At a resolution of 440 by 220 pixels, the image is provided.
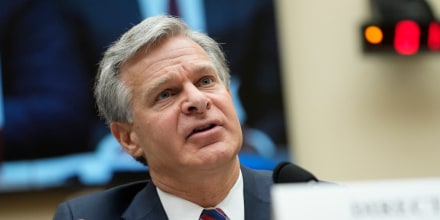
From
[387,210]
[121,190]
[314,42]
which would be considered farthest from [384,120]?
[387,210]

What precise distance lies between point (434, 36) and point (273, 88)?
87 cm

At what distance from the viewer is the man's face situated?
1.84m

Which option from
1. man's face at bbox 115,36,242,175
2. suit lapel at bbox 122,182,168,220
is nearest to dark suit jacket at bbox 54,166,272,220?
suit lapel at bbox 122,182,168,220

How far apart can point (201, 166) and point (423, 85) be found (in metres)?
2.41

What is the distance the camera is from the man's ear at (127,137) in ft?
6.81

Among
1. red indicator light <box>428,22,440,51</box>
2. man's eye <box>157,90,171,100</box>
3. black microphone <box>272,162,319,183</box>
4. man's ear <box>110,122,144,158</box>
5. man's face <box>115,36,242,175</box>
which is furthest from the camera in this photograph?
red indicator light <box>428,22,440,51</box>

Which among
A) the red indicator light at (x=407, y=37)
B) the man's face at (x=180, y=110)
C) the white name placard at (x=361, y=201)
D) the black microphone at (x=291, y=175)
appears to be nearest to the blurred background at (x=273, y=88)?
the red indicator light at (x=407, y=37)

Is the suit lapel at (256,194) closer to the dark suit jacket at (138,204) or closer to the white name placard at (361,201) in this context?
the dark suit jacket at (138,204)

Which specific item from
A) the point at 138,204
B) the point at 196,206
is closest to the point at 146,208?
the point at 138,204

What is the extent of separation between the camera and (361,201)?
3.60 ft

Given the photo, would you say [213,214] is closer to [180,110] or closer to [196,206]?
[196,206]

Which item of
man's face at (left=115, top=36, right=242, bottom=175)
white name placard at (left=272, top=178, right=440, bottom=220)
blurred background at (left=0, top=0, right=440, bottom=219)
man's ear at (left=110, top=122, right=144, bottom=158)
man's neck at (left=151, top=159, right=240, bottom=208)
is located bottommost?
blurred background at (left=0, top=0, right=440, bottom=219)

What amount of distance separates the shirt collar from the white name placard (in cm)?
84

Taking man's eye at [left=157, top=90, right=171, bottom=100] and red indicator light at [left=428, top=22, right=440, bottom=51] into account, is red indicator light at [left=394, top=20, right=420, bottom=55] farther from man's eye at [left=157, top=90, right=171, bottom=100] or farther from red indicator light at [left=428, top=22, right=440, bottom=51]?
man's eye at [left=157, top=90, right=171, bottom=100]
